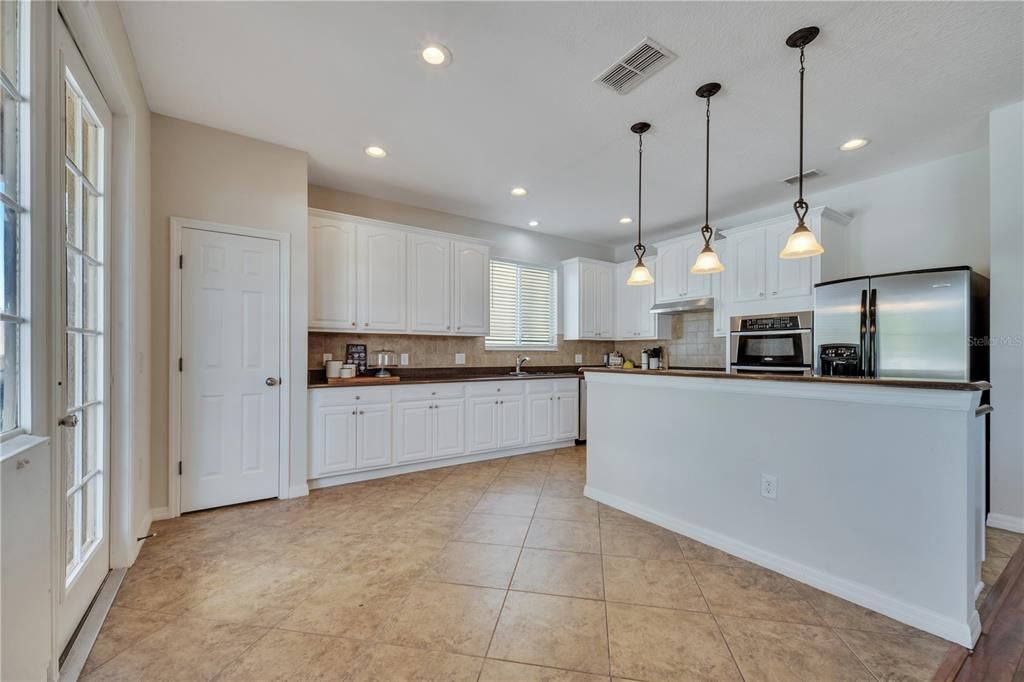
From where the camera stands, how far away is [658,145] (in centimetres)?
324

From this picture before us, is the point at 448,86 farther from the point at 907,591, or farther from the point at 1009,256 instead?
the point at 1009,256

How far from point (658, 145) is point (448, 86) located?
66.1 inches

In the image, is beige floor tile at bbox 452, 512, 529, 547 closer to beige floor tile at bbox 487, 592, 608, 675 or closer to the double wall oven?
beige floor tile at bbox 487, 592, 608, 675

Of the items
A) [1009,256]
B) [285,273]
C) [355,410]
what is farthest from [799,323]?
[285,273]

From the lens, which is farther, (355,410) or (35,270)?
(355,410)

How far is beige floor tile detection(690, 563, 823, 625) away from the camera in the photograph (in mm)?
1876

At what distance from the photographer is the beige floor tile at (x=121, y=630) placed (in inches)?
62.9

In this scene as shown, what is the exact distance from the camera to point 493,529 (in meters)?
2.77

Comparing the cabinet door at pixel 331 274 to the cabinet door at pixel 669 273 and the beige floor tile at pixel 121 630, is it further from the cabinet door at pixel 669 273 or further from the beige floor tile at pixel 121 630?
the cabinet door at pixel 669 273

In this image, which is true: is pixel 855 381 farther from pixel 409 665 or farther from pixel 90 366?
pixel 90 366

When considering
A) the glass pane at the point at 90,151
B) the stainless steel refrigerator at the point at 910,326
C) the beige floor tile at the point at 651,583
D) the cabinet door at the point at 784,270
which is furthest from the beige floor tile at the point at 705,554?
the glass pane at the point at 90,151

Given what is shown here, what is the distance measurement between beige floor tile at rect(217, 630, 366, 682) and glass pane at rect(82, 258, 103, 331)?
165 centimetres

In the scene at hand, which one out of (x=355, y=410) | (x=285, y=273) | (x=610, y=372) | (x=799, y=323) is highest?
(x=285, y=273)

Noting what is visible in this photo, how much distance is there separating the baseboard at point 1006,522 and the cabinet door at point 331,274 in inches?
201
